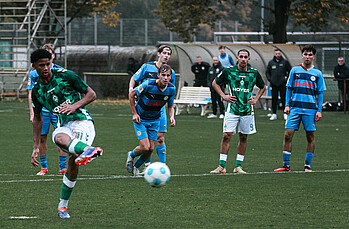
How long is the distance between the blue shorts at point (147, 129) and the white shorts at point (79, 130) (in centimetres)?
311

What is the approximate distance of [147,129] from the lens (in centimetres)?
1102

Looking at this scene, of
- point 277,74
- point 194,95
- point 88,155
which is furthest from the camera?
point 194,95

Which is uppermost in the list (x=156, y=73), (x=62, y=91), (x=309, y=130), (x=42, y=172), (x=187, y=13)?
(x=187, y=13)

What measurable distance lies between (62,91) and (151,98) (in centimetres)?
310

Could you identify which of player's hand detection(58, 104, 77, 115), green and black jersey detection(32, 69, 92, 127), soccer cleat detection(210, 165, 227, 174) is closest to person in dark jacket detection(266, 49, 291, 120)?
soccer cleat detection(210, 165, 227, 174)

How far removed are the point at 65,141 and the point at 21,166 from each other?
5082 millimetres

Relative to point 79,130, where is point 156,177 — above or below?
below

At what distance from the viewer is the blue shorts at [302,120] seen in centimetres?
1152

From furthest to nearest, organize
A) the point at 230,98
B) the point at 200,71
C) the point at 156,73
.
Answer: the point at 200,71 → the point at 230,98 → the point at 156,73

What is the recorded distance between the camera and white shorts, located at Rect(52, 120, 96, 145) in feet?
24.6

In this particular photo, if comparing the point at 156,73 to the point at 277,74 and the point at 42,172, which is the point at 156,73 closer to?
the point at 42,172

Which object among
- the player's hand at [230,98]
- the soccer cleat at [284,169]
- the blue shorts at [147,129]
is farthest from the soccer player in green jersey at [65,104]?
the soccer cleat at [284,169]

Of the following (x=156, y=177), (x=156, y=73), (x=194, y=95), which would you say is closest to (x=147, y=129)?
(x=156, y=73)

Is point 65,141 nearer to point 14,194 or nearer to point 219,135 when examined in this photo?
point 14,194
